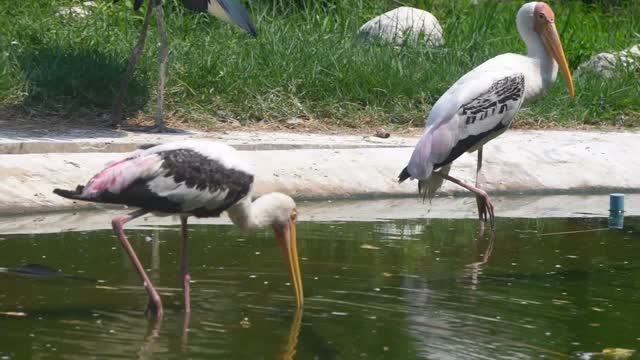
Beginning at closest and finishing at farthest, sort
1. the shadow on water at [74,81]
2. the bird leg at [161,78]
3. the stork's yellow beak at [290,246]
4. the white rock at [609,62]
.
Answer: the stork's yellow beak at [290,246]
the bird leg at [161,78]
the shadow on water at [74,81]
the white rock at [609,62]

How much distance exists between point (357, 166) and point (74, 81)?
2.24 meters

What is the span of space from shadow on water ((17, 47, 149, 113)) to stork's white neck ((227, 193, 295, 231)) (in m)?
3.77

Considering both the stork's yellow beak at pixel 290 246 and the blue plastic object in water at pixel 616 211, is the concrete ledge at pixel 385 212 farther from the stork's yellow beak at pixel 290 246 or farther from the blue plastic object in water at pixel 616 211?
the stork's yellow beak at pixel 290 246

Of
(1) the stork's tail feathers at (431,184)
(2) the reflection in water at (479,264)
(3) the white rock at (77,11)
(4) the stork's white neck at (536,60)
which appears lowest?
(2) the reflection in water at (479,264)

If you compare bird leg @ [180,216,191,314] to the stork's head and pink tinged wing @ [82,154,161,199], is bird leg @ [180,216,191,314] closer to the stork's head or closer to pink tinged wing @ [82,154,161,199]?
pink tinged wing @ [82,154,161,199]

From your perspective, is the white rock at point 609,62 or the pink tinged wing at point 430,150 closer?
the pink tinged wing at point 430,150

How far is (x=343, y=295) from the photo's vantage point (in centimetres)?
480

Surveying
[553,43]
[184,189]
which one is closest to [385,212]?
[553,43]

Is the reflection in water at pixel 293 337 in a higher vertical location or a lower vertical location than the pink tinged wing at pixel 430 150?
lower

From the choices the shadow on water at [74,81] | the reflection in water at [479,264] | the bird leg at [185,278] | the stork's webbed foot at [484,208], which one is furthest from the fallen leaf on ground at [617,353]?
the shadow on water at [74,81]

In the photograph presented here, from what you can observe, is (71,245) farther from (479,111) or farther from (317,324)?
(479,111)

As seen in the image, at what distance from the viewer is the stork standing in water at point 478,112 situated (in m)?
6.38

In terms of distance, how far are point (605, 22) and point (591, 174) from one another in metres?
4.51

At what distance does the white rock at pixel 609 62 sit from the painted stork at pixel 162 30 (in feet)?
8.89
